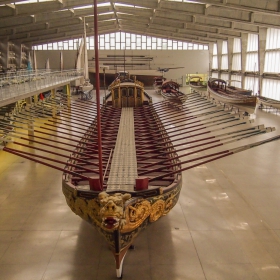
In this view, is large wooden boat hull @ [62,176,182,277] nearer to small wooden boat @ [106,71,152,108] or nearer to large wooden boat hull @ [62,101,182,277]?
large wooden boat hull @ [62,101,182,277]

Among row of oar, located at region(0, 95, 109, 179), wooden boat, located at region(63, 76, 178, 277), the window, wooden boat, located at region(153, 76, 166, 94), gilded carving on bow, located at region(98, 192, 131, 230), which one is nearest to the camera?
gilded carving on bow, located at region(98, 192, 131, 230)

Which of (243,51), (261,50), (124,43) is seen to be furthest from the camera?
(124,43)

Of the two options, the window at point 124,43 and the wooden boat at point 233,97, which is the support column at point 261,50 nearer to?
the wooden boat at point 233,97

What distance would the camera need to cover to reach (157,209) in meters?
6.15

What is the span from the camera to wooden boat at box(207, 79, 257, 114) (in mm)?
21172

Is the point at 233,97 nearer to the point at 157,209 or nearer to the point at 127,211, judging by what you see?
the point at 157,209

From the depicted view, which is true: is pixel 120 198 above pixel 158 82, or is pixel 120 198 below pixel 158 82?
below

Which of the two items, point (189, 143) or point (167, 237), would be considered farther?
point (189, 143)

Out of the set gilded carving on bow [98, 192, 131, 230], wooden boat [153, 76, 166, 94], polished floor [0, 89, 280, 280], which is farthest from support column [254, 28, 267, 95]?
gilded carving on bow [98, 192, 131, 230]

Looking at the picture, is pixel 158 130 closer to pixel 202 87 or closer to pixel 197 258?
pixel 197 258

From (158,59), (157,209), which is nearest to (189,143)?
(157,209)

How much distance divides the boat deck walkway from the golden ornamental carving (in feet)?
1.74

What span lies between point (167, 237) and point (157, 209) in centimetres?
167

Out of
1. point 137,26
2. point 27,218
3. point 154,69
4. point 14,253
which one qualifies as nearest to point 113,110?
point 27,218
